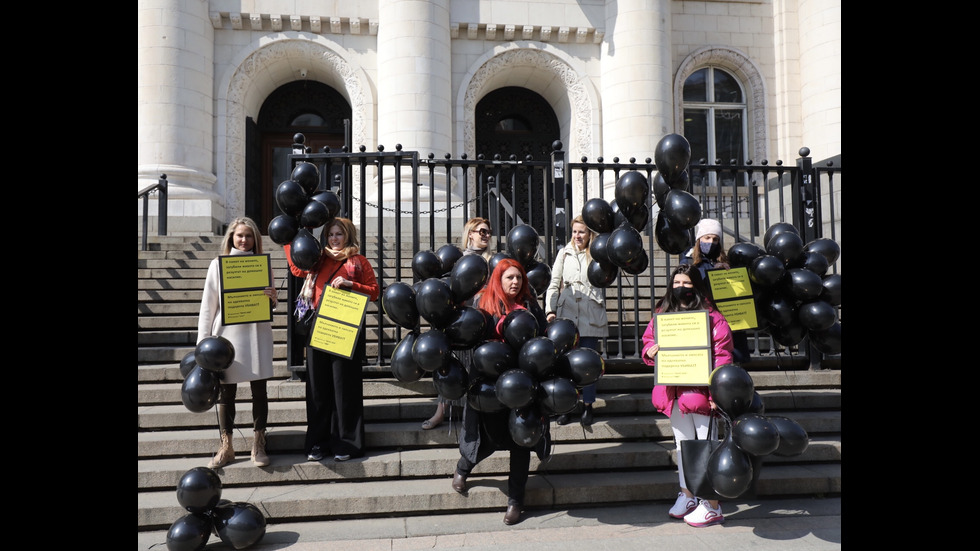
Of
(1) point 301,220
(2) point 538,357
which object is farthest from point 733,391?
(1) point 301,220

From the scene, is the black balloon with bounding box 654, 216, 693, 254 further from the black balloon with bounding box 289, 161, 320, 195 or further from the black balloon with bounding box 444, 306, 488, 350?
the black balloon with bounding box 289, 161, 320, 195

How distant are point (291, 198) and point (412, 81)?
27.7ft

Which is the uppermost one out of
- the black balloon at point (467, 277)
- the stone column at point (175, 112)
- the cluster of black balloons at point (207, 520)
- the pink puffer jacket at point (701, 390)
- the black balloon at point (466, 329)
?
the stone column at point (175, 112)

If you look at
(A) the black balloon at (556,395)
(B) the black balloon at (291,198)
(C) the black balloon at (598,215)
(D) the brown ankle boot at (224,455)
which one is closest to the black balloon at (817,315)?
(C) the black balloon at (598,215)

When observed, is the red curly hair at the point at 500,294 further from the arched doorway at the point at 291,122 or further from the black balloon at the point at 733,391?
the arched doorway at the point at 291,122

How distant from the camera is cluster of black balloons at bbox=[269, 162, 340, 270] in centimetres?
471

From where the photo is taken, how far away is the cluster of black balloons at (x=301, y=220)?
4.71 m

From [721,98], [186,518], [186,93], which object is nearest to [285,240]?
[186,518]

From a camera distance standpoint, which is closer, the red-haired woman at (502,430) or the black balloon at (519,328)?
the black balloon at (519,328)

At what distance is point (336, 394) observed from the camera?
4734 millimetres

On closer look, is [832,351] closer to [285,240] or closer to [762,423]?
[762,423]

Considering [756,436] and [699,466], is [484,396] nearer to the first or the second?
[699,466]

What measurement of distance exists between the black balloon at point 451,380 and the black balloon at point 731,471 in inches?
62.2

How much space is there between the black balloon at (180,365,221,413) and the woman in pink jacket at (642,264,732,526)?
294 centimetres
